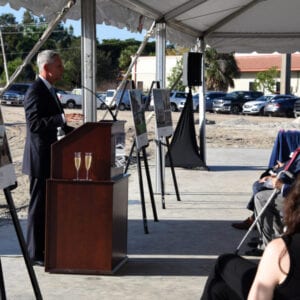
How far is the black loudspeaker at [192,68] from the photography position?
12266 mm

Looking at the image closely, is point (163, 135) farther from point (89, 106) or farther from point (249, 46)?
point (249, 46)

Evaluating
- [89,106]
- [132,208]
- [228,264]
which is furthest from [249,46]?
[228,264]

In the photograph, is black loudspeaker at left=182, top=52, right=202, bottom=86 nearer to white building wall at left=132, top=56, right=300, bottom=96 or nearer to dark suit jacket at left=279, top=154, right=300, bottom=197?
dark suit jacket at left=279, top=154, right=300, bottom=197

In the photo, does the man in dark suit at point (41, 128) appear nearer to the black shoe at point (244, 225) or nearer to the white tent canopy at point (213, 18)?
the white tent canopy at point (213, 18)

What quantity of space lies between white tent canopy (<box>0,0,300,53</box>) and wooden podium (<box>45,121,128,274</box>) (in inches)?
66.3

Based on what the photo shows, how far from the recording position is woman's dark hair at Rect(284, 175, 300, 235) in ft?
10.3

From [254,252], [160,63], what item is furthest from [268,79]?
[254,252]

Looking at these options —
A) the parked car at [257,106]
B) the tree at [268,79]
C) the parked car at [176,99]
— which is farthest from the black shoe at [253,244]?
the tree at [268,79]

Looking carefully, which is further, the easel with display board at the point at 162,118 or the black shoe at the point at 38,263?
the easel with display board at the point at 162,118

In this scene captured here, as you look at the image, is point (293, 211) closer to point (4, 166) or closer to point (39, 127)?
point (4, 166)

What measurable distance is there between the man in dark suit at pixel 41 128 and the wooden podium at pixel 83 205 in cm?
24

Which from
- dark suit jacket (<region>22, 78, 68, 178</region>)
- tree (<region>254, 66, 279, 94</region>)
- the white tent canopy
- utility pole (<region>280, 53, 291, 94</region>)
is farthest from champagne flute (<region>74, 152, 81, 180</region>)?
tree (<region>254, 66, 279, 94</region>)

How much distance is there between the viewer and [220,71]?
61.3 m

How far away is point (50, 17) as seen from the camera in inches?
300
